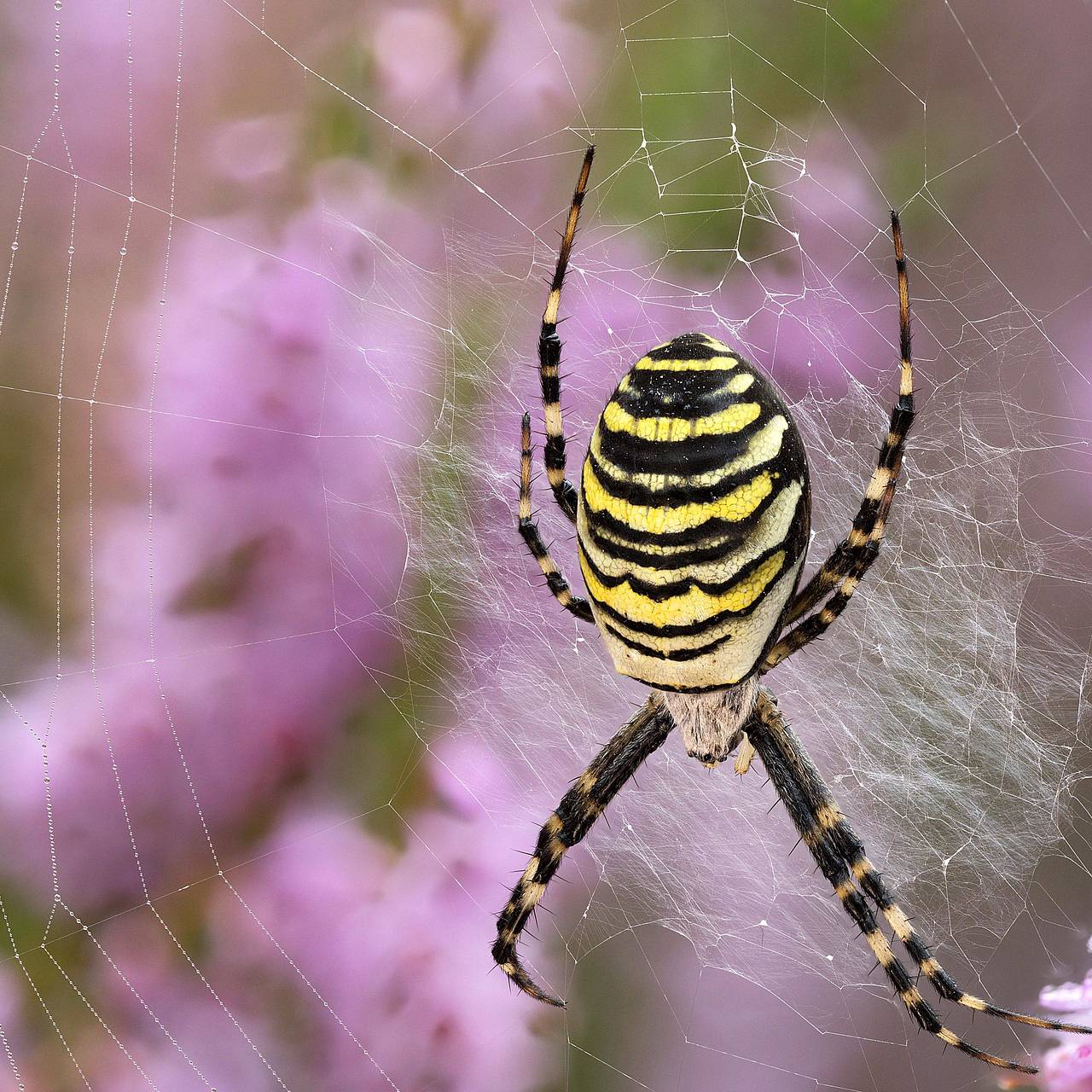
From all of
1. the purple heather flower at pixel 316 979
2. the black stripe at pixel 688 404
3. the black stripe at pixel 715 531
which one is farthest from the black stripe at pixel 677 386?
the purple heather flower at pixel 316 979

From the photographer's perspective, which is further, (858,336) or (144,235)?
(144,235)

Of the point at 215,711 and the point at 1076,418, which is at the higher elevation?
the point at 1076,418

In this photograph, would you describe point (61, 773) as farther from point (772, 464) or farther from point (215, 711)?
point (772, 464)

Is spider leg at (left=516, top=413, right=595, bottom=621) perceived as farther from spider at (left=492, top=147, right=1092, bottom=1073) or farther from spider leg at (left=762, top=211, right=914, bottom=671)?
spider leg at (left=762, top=211, right=914, bottom=671)

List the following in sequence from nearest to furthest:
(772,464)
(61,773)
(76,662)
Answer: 1. (772,464)
2. (61,773)
3. (76,662)

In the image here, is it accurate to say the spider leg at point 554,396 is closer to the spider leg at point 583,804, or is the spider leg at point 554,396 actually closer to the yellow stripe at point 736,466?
the yellow stripe at point 736,466

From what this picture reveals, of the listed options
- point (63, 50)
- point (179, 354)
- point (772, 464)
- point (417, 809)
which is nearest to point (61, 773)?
point (417, 809)

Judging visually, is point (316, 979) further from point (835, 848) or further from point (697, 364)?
point (697, 364)

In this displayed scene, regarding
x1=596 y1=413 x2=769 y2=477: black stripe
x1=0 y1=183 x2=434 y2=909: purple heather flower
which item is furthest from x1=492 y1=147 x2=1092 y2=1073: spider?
x1=0 y1=183 x2=434 y2=909: purple heather flower

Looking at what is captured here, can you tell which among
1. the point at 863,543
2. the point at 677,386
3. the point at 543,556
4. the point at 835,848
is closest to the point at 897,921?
the point at 835,848
